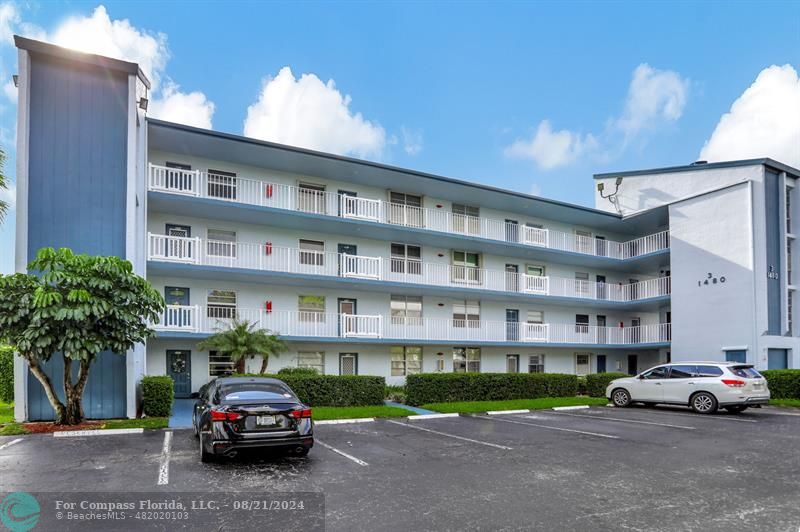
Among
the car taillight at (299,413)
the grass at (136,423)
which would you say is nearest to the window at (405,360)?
the grass at (136,423)

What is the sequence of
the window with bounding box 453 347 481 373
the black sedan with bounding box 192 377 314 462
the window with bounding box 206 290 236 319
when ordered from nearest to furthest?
the black sedan with bounding box 192 377 314 462 → the window with bounding box 206 290 236 319 → the window with bounding box 453 347 481 373

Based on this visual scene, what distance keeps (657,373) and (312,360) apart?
12.9 m

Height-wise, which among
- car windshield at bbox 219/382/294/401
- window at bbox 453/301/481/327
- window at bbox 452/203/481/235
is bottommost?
car windshield at bbox 219/382/294/401

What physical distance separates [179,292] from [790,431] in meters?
19.2

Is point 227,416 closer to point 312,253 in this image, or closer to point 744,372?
point 312,253

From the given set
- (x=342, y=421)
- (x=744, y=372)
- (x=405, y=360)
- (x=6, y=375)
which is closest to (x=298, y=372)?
(x=342, y=421)

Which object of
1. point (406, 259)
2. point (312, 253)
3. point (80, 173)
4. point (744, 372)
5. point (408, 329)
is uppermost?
point (80, 173)

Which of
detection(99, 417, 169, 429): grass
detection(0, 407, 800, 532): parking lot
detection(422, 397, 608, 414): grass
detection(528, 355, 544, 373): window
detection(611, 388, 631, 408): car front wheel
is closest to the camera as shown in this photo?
detection(0, 407, 800, 532): parking lot

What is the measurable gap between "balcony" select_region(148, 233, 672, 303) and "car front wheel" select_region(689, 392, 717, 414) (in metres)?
9.25

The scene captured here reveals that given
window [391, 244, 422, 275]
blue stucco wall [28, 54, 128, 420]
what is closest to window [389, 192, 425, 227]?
window [391, 244, 422, 275]

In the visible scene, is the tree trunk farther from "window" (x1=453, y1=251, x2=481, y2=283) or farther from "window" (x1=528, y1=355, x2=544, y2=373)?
"window" (x1=528, y1=355, x2=544, y2=373)

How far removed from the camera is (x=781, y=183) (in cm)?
2320

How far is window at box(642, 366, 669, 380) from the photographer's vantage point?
1769 centimetres

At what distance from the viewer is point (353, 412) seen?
15453mm
